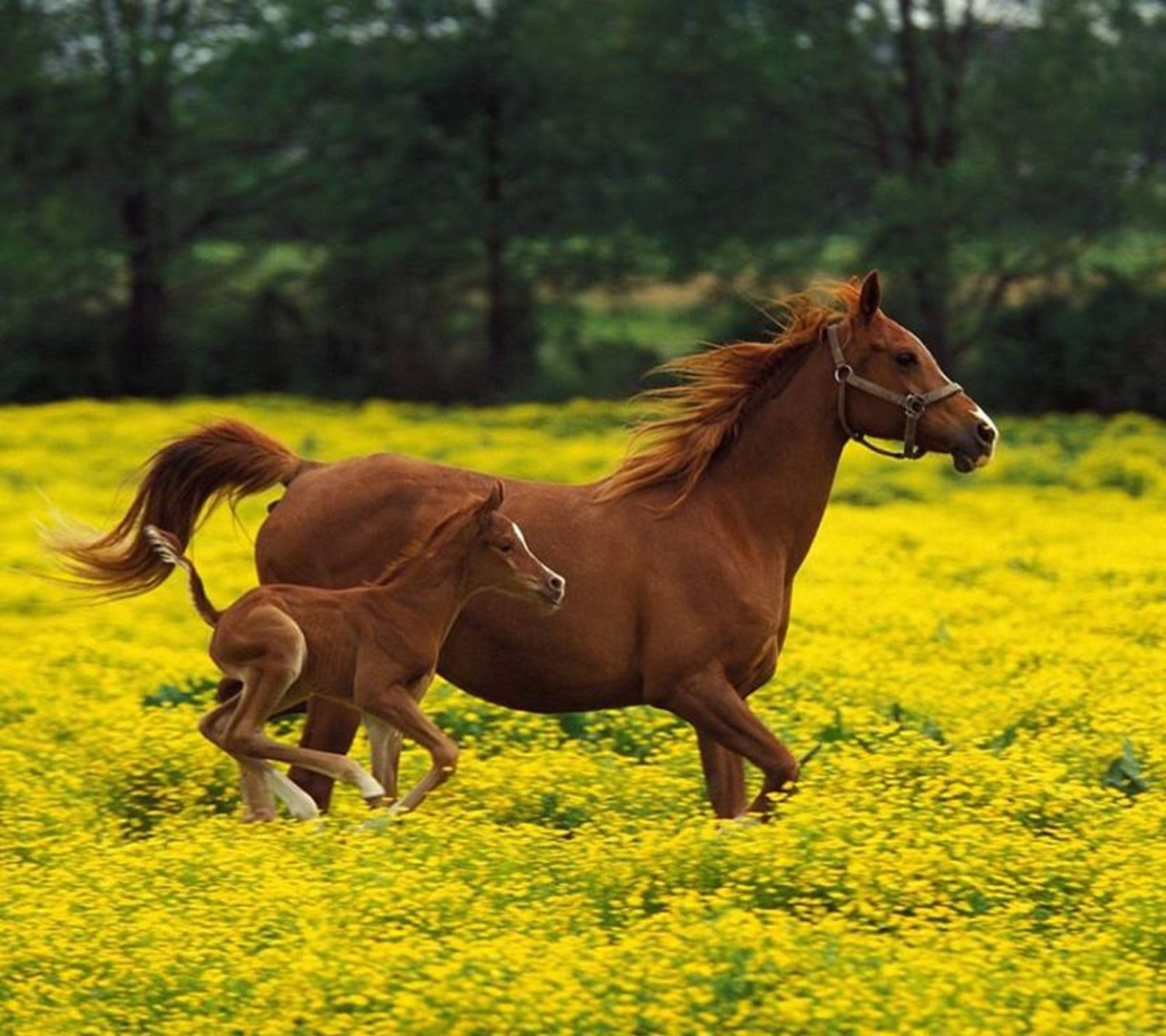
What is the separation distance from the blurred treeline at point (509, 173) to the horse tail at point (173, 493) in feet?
84.2

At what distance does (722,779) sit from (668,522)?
1048mm

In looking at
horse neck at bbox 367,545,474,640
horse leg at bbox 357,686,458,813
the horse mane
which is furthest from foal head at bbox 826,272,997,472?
horse leg at bbox 357,686,458,813

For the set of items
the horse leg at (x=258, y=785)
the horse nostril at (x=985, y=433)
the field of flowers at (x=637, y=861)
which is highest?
the horse nostril at (x=985, y=433)

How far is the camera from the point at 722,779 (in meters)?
9.47

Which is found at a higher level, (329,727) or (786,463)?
(786,463)

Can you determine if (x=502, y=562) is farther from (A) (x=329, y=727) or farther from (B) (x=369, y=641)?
(A) (x=329, y=727)

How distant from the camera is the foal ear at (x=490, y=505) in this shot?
9000 millimetres

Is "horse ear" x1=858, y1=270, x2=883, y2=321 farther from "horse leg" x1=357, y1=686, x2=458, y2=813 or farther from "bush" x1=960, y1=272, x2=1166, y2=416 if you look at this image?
"bush" x1=960, y1=272, x2=1166, y2=416

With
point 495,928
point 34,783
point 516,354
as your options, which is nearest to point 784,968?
point 495,928

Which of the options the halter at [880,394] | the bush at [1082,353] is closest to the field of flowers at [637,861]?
the halter at [880,394]

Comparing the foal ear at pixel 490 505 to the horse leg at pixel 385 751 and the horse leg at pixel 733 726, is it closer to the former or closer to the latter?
the horse leg at pixel 385 751

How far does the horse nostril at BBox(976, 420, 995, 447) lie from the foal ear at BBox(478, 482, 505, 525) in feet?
6.52

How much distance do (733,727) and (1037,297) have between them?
1067 inches

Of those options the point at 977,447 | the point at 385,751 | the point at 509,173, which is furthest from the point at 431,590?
the point at 509,173
